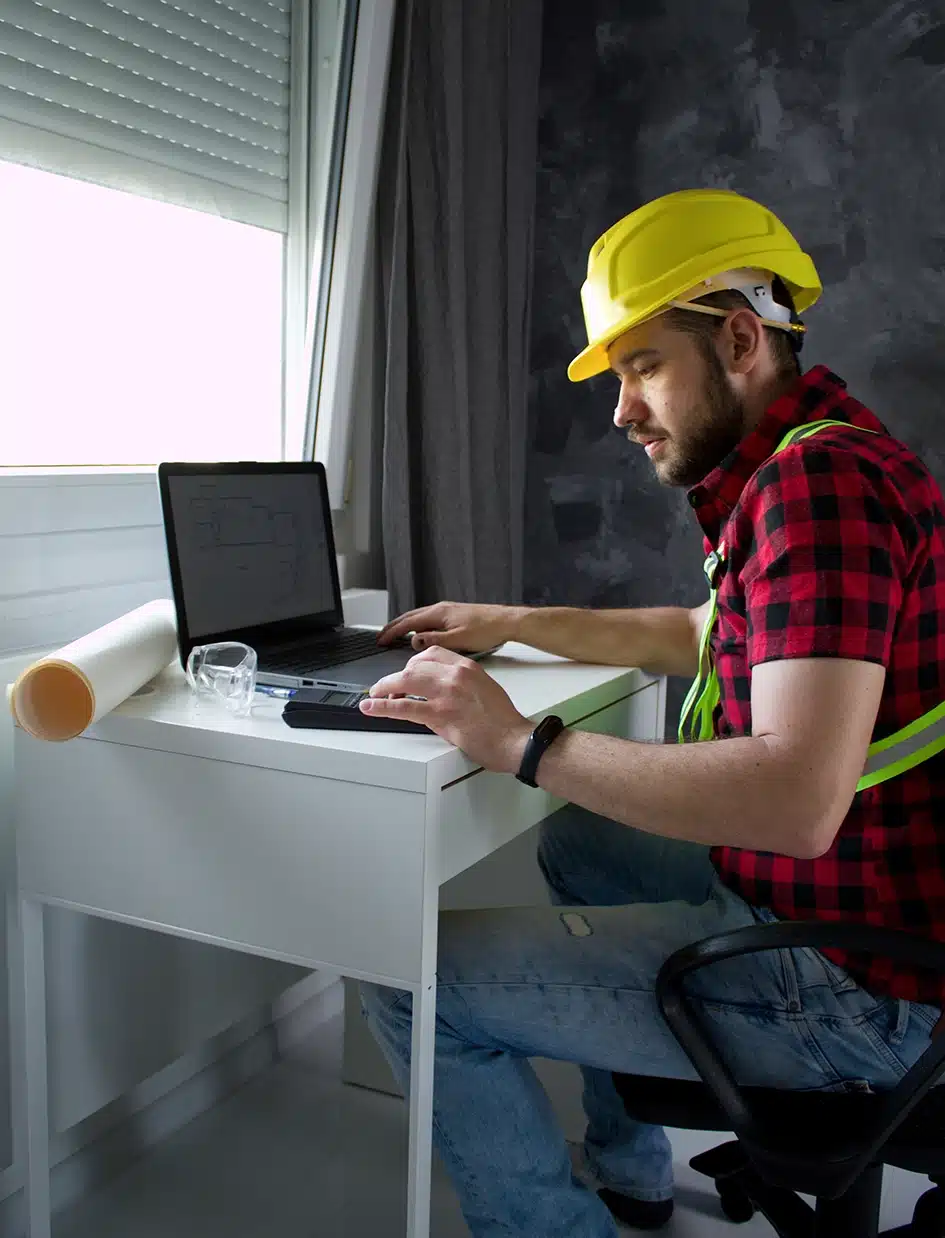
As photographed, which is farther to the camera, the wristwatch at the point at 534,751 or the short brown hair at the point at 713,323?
the short brown hair at the point at 713,323

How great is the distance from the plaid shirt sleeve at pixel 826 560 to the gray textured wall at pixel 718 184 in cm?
123

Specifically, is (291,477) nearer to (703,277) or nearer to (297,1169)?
(703,277)

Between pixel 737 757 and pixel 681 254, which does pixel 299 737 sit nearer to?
pixel 737 757

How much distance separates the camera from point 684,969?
109cm

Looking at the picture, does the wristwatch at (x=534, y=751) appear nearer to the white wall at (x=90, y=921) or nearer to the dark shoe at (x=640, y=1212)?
the white wall at (x=90, y=921)

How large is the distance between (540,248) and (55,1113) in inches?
71.9

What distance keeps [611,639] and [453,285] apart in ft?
2.72

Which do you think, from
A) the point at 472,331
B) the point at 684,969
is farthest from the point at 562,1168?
the point at 472,331

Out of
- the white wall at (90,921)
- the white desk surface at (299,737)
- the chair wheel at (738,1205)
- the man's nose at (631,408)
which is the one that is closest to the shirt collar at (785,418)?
the man's nose at (631,408)

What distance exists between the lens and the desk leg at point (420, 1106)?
3.72 feet

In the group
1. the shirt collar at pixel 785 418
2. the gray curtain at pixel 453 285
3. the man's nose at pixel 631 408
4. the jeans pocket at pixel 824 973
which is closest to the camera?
the jeans pocket at pixel 824 973

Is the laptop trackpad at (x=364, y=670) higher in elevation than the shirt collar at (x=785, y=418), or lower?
lower

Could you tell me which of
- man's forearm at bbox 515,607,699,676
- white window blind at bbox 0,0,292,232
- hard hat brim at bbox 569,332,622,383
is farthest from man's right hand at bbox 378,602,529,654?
white window blind at bbox 0,0,292,232

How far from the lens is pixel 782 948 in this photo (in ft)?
3.62
